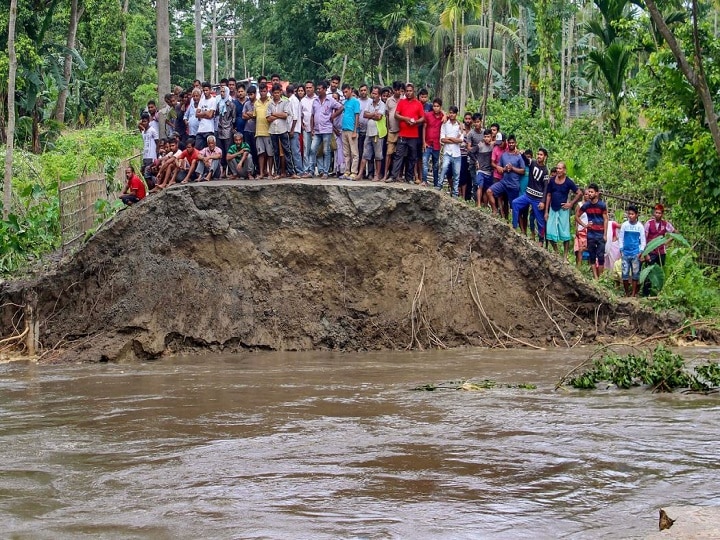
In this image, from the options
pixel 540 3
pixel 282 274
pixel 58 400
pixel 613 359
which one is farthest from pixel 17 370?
pixel 540 3

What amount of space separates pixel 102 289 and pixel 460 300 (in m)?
5.41

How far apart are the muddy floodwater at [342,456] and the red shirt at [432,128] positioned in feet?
13.6

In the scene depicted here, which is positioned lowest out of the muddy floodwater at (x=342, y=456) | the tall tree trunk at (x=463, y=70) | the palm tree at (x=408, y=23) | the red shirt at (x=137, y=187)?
the muddy floodwater at (x=342, y=456)

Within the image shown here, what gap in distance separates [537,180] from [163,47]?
7.16 metres

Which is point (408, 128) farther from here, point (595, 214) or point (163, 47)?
point (163, 47)

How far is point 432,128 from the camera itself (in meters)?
15.2

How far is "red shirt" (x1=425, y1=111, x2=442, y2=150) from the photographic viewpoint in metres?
15.1

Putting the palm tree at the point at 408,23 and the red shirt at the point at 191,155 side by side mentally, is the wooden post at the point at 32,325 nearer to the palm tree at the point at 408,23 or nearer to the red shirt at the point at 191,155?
the red shirt at the point at 191,155

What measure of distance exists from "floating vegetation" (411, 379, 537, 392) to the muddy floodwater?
153mm

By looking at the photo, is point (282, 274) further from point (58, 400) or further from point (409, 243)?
point (58, 400)

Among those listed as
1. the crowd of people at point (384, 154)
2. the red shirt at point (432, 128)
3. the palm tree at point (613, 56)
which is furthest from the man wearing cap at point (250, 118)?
the palm tree at point (613, 56)

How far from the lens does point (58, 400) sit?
1123cm

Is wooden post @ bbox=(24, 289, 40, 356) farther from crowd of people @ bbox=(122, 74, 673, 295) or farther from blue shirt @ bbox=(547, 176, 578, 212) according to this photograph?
blue shirt @ bbox=(547, 176, 578, 212)

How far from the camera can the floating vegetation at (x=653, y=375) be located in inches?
436
